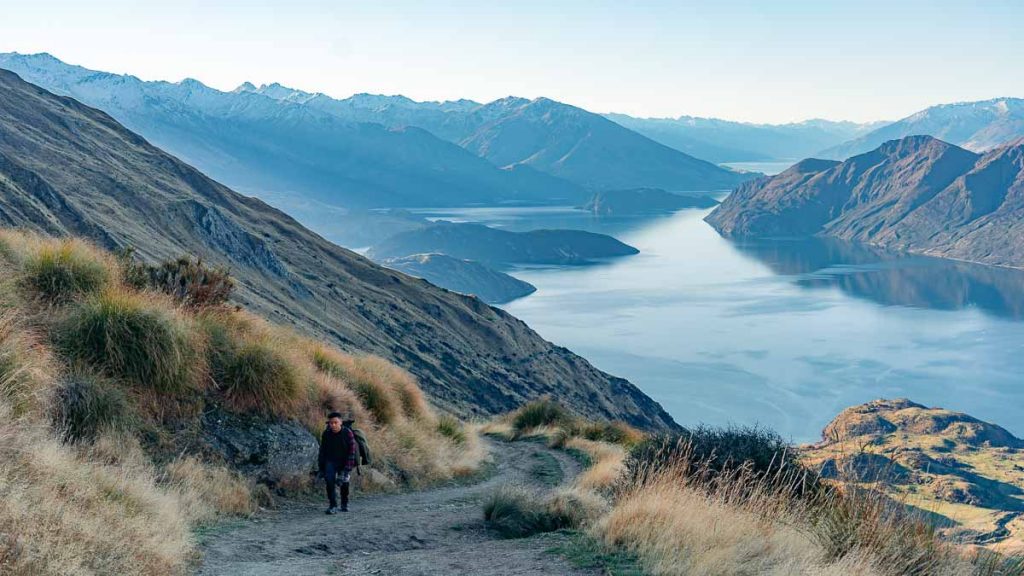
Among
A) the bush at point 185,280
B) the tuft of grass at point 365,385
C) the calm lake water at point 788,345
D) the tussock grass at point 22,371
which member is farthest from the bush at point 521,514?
the calm lake water at point 788,345

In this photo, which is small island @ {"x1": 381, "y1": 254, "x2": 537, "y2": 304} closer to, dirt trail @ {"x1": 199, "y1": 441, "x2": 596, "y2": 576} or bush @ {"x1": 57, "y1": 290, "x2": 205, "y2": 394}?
dirt trail @ {"x1": 199, "y1": 441, "x2": 596, "y2": 576}

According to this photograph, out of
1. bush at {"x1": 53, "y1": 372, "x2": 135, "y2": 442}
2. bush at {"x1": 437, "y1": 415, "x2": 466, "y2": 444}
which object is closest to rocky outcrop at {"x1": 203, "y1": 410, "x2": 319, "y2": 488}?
bush at {"x1": 53, "y1": 372, "x2": 135, "y2": 442}

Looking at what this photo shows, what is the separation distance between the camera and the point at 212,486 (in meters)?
10.0

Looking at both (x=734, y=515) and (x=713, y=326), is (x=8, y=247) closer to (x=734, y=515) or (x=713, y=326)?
(x=734, y=515)

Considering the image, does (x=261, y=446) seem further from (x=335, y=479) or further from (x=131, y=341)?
(x=131, y=341)

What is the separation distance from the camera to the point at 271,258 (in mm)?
55281

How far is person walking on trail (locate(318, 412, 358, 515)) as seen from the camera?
11258mm

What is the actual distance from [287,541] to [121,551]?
3077mm

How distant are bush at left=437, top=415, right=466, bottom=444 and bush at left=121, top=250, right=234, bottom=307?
6.86 metres

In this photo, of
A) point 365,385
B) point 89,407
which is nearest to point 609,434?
point 365,385

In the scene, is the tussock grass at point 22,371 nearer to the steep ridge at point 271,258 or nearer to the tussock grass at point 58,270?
the tussock grass at point 58,270

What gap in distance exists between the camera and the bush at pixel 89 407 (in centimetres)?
955

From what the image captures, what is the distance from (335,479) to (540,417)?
1754 cm

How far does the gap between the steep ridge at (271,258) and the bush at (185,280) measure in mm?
19751
